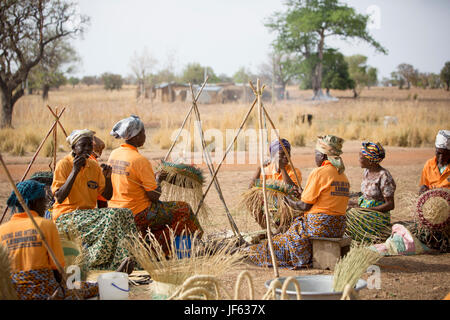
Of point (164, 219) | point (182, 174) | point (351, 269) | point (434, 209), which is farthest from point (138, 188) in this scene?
point (434, 209)

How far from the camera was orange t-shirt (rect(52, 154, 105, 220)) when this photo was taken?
450 centimetres

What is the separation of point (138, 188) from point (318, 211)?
5.43 ft

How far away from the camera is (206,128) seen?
15234mm

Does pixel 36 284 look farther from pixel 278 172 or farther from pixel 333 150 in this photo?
pixel 278 172

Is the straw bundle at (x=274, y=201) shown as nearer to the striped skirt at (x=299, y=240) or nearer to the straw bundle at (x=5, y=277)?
the striped skirt at (x=299, y=240)

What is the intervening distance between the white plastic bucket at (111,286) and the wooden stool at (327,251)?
6.05 feet

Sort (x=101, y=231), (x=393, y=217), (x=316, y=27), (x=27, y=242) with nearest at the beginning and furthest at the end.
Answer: (x=27, y=242)
(x=101, y=231)
(x=393, y=217)
(x=316, y=27)

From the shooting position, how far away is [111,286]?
11.9 feet

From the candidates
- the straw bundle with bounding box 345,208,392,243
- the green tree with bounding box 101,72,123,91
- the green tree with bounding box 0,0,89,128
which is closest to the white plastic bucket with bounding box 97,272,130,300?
the straw bundle with bounding box 345,208,392,243

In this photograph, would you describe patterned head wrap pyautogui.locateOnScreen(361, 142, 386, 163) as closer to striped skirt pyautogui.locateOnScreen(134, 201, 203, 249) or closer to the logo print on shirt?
striped skirt pyautogui.locateOnScreen(134, 201, 203, 249)

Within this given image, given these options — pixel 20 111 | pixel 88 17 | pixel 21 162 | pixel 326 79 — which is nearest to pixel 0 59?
pixel 20 111

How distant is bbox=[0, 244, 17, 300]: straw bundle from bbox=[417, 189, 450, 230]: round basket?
396 centimetres
